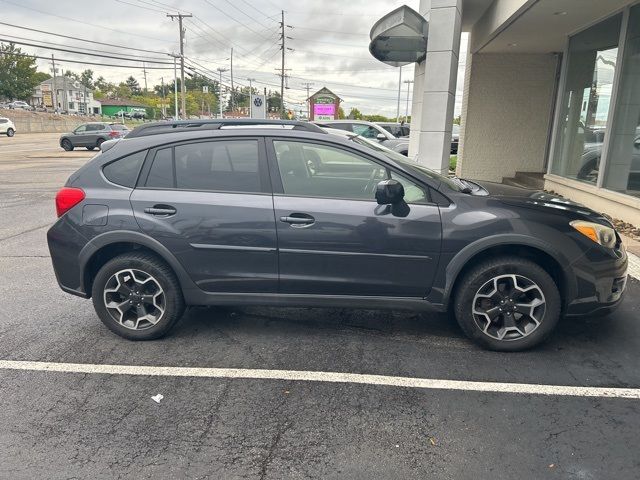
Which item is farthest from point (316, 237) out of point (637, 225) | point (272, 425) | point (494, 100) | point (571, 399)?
point (494, 100)

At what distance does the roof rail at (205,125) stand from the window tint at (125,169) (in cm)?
31

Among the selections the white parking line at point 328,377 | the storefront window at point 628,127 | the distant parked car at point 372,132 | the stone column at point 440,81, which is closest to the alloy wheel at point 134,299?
the white parking line at point 328,377

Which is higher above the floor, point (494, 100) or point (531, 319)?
point (494, 100)

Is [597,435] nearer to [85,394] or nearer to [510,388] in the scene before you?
[510,388]

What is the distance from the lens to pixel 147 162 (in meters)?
3.98

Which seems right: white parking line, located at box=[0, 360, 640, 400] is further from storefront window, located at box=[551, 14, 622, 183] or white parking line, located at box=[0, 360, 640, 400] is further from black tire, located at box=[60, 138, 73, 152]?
black tire, located at box=[60, 138, 73, 152]

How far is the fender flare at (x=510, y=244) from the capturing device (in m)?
3.55

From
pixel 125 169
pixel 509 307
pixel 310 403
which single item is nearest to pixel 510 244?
pixel 509 307

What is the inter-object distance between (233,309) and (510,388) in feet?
8.34

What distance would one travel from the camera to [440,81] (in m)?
10.0

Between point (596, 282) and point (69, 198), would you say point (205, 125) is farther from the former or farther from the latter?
point (596, 282)

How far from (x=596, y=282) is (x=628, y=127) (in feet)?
18.7

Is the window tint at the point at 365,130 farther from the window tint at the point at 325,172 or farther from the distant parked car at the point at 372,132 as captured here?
the window tint at the point at 325,172

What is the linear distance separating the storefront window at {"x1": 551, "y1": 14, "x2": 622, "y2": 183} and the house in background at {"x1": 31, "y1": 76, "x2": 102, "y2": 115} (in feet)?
357
